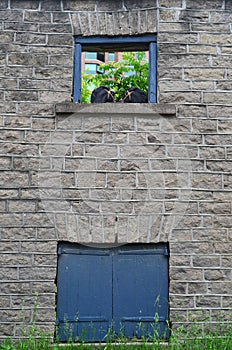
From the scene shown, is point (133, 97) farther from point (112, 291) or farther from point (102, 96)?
point (112, 291)

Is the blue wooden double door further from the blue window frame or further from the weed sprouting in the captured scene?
the blue window frame

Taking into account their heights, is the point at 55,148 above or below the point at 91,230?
above

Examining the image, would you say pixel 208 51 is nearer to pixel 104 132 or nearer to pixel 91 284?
pixel 104 132

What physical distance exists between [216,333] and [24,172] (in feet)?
9.57

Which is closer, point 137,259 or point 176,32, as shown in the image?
point 137,259

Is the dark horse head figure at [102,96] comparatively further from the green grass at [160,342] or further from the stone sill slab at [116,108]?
the green grass at [160,342]

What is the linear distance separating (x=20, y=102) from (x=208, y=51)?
2.44 metres

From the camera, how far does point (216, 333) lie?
593cm

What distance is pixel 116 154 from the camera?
6.29m

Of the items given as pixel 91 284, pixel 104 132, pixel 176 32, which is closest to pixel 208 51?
pixel 176 32

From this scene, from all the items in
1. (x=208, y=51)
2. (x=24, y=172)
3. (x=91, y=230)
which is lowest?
(x=91, y=230)

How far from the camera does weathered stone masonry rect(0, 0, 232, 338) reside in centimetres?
609

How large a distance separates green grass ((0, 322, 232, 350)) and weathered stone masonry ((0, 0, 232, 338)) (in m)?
0.14

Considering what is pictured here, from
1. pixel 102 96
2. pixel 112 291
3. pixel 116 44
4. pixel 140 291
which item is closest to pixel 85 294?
pixel 112 291
